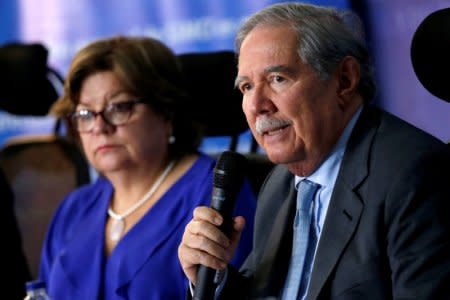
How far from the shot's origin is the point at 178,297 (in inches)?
94.8

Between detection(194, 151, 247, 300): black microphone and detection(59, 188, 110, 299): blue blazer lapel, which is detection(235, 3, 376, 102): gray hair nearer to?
detection(194, 151, 247, 300): black microphone

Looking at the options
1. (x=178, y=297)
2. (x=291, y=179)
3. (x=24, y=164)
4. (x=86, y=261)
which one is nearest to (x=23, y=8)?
(x=24, y=164)

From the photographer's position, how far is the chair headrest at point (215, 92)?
2.72m

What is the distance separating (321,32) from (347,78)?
0.13 m

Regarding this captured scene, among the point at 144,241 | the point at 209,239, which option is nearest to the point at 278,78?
the point at 209,239

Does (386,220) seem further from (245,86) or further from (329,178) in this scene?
(245,86)

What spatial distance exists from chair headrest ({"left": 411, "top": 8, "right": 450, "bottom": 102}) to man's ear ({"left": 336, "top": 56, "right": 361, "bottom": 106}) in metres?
0.14

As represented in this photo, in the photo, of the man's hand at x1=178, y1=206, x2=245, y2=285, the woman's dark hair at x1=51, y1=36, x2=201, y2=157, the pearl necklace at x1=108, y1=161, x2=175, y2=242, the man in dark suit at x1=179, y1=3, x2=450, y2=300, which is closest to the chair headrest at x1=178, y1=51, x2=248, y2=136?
the woman's dark hair at x1=51, y1=36, x2=201, y2=157

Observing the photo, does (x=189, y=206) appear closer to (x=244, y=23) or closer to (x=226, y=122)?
(x=226, y=122)

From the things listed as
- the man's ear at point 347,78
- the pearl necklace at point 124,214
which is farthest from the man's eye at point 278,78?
the pearl necklace at point 124,214

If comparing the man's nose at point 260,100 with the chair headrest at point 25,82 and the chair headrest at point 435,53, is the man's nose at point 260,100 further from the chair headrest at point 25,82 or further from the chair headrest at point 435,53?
the chair headrest at point 25,82

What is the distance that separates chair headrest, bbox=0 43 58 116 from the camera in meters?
3.35

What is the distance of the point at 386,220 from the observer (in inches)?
64.1

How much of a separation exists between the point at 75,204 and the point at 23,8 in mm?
1913
